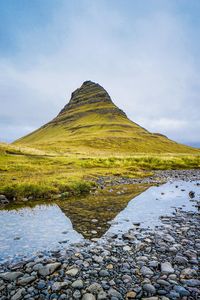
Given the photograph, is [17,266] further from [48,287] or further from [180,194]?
[180,194]

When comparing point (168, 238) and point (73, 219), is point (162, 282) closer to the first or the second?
point (168, 238)

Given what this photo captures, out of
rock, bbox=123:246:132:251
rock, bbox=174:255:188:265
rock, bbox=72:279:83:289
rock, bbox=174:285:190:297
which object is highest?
rock, bbox=174:255:188:265

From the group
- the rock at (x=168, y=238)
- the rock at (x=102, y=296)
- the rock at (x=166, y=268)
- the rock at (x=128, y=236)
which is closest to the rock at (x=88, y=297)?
the rock at (x=102, y=296)

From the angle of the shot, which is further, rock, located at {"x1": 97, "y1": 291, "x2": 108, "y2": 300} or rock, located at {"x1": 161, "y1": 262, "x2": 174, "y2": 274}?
→ rock, located at {"x1": 161, "y1": 262, "x2": 174, "y2": 274}

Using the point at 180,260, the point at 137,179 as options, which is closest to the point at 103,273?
the point at 180,260

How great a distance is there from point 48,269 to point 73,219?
240 inches

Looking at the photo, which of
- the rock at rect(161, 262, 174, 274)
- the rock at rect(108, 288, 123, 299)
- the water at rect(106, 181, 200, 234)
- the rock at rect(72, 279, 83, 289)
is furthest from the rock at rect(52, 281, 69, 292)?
Result: the water at rect(106, 181, 200, 234)

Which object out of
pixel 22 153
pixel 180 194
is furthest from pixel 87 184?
pixel 22 153

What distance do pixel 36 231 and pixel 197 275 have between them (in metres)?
7.30

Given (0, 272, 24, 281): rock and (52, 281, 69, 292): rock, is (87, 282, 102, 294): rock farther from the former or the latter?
(0, 272, 24, 281): rock

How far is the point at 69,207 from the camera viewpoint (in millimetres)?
16609

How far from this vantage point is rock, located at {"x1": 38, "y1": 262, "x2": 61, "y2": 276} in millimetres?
7396

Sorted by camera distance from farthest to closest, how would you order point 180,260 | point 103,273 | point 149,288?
point 180,260 → point 103,273 → point 149,288

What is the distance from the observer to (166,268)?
24.8 ft
